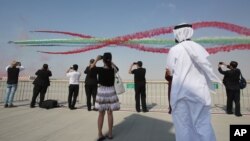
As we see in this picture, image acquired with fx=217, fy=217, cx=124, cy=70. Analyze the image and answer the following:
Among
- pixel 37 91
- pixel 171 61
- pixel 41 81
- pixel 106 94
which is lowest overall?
pixel 37 91

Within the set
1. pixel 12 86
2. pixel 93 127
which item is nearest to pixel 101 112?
pixel 93 127

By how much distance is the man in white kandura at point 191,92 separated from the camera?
2926mm

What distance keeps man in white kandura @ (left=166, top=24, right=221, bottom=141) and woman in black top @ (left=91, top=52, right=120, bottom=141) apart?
1.93 meters

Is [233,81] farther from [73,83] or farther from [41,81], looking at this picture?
[41,81]

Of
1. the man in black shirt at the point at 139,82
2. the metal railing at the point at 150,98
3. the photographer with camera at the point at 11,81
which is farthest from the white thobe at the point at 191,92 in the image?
the photographer with camera at the point at 11,81

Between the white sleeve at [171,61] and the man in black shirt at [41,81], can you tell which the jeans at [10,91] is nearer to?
the man in black shirt at [41,81]

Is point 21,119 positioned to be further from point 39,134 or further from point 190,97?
point 190,97

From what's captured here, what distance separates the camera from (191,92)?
2.97 metres

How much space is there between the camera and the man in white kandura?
2926 millimetres

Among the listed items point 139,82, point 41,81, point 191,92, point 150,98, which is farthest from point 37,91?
point 150,98

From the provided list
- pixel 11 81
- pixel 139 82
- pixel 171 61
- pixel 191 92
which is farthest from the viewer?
pixel 11 81

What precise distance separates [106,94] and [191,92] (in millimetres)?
2178

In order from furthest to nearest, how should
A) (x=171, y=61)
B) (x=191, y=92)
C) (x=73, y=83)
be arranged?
1. (x=73, y=83)
2. (x=171, y=61)
3. (x=191, y=92)

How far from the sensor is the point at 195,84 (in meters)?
3.02
